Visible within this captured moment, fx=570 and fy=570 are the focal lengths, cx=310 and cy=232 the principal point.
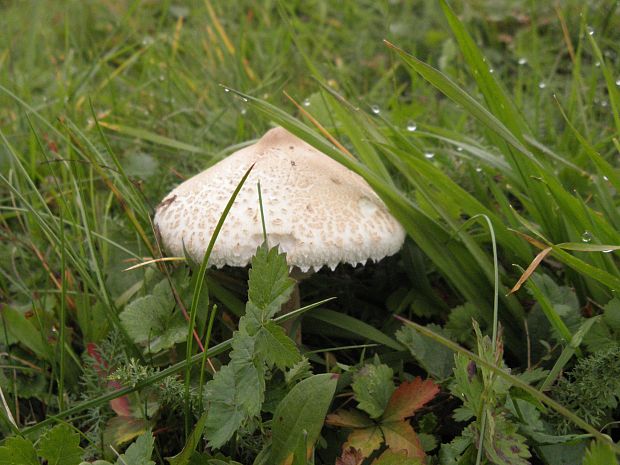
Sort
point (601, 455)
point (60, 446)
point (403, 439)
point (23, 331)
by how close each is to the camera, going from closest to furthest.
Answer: point (601, 455), point (60, 446), point (403, 439), point (23, 331)

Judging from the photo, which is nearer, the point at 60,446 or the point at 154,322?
the point at 60,446

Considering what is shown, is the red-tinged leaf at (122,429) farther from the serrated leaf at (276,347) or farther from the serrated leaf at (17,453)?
the serrated leaf at (276,347)

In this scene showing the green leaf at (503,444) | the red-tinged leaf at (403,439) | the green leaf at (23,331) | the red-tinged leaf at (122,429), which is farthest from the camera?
the green leaf at (23,331)

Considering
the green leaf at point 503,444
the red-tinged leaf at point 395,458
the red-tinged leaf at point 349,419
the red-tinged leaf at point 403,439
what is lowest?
the red-tinged leaf at point 349,419

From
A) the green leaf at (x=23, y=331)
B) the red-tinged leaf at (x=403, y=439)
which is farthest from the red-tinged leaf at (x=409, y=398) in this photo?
the green leaf at (x=23, y=331)

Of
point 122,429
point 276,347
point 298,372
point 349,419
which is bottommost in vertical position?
point 122,429

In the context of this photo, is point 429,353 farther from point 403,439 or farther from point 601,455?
point 601,455

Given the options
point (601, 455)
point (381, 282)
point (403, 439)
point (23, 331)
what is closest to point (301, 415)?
point (403, 439)

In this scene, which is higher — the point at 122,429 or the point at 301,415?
the point at 301,415
